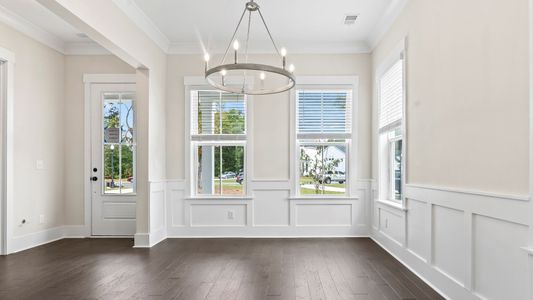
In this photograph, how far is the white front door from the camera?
5.79 metres

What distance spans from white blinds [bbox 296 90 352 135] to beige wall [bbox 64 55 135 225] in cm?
269

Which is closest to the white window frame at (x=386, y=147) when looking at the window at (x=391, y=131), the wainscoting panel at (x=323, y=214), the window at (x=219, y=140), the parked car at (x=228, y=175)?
the window at (x=391, y=131)

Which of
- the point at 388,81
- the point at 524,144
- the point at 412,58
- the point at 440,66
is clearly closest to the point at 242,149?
the point at 388,81

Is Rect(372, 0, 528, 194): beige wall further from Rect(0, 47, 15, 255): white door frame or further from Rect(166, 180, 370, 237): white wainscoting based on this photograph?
Rect(0, 47, 15, 255): white door frame

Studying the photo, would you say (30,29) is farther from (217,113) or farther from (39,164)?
(217,113)

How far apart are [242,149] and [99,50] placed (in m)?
2.66

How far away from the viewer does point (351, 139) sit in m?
Result: 5.84

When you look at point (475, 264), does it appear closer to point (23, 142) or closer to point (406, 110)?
point (406, 110)

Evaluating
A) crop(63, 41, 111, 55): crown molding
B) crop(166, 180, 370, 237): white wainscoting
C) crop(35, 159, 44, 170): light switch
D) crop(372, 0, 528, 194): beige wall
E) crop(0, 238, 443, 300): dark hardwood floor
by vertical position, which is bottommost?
crop(0, 238, 443, 300): dark hardwood floor

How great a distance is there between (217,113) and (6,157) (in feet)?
9.24

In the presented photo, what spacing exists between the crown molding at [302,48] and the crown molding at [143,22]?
0.70 feet

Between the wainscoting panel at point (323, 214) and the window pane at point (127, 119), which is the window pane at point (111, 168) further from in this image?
the wainscoting panel at point (323, 214)

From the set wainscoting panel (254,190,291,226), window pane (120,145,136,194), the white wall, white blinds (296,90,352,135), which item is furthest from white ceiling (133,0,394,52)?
wainscoting panel (254,190,291,226)

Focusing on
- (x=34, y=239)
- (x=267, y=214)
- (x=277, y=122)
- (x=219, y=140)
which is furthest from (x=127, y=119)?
(x=267, y=214)
